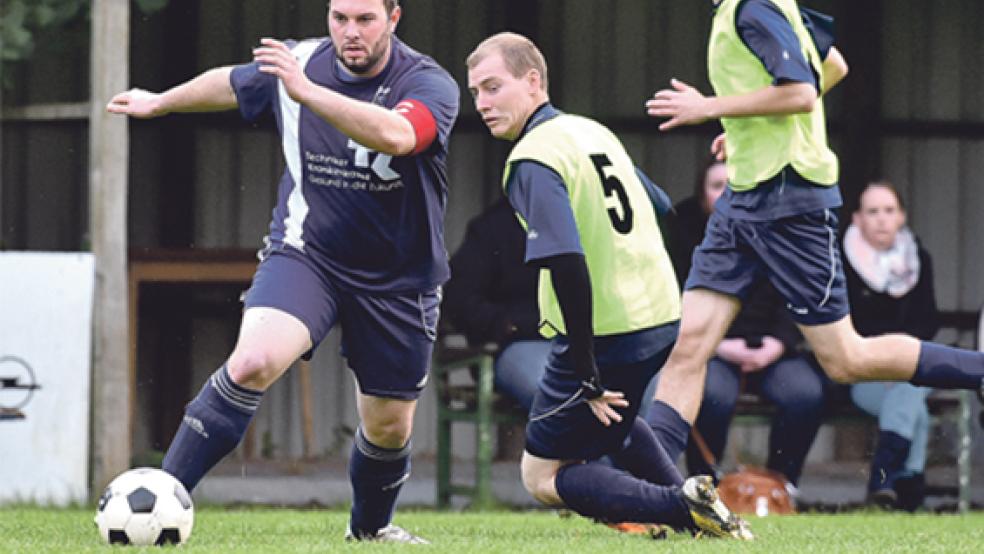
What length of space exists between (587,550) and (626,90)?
6.96m

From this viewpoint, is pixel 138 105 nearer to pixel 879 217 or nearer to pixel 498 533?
pixel 498 533

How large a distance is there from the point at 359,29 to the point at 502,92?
0.48 metres

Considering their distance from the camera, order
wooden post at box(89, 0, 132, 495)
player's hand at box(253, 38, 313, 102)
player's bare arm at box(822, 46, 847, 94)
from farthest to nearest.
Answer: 1. wooden post at box(89, 0, 132, 495)
2. player's bare arm at box(822, 46, 847, 94)
3. player's hand at box(253, 38, 313, 102)

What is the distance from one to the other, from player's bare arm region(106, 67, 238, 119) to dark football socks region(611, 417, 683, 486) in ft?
5.33

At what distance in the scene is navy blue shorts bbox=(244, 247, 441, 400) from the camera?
5.91m

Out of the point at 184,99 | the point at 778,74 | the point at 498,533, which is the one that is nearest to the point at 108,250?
the point at 498,533

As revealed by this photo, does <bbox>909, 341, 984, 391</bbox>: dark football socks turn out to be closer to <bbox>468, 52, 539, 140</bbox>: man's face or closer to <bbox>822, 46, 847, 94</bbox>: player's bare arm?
<bbox>822, 46, 847, 94</bbox>: player's bare arm

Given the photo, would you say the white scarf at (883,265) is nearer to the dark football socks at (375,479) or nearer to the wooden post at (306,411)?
the wooden post at (306,411)

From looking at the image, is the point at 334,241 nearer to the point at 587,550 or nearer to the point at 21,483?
the point at 587,550

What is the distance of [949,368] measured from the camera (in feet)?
22.3

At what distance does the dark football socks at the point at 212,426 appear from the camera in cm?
559

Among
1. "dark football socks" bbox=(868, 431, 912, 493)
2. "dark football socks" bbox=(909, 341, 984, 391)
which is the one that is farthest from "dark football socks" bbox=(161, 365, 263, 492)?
"dark football socks" bbox=(868, 431, 912, 493)

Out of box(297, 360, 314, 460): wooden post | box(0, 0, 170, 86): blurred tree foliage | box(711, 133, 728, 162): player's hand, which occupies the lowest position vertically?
box(297, 360, 314, 460): wooden post

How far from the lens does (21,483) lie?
28.7ft
